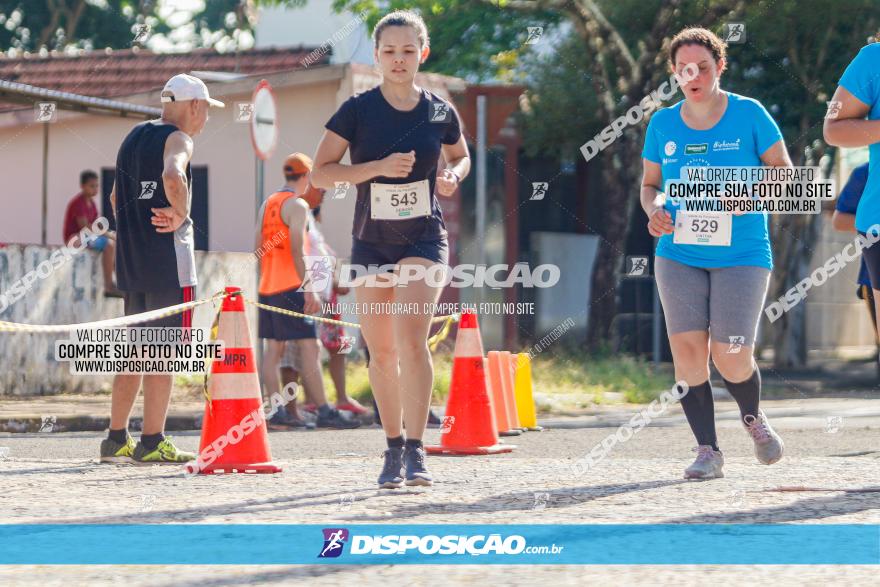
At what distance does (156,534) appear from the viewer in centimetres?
523

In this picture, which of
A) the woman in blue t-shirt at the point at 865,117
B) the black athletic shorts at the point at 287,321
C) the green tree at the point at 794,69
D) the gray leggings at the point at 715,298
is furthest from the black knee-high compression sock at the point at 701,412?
the green tree at the point at 794,69

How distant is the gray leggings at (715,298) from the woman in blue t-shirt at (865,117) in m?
0.70

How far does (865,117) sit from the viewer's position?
623cm

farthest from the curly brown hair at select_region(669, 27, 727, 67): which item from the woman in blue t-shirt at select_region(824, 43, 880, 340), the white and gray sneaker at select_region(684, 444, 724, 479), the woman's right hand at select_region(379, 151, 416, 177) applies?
the white and gray sneaker at select_region(684, 444, 724, 479)

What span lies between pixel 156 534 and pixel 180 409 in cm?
742

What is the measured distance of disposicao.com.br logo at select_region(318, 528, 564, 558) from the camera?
488 centimetres

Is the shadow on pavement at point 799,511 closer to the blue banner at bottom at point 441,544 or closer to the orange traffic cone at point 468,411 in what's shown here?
the blue banner at bottom at point 441,544

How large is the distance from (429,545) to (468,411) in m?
3.82

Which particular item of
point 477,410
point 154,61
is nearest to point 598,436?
point 477,410

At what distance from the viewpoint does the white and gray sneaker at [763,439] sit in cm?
702

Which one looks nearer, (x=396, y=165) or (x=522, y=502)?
(x=522, y=502)

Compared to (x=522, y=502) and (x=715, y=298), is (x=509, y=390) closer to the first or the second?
(x=715, y=298)

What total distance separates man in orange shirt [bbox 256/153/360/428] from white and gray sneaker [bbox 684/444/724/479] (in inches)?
165

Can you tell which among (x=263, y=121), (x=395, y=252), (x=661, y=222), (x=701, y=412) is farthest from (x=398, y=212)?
(x=263, y=121)
